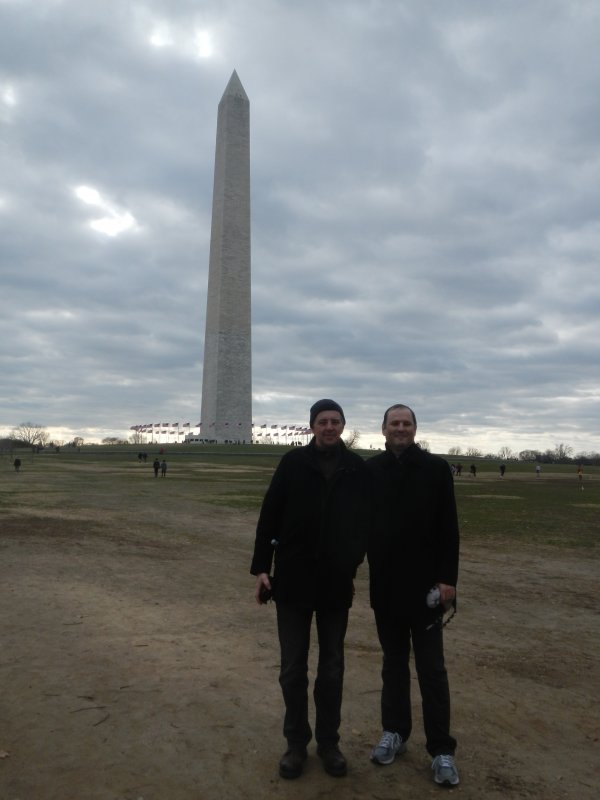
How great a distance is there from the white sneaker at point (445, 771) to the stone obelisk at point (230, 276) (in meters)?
59.4

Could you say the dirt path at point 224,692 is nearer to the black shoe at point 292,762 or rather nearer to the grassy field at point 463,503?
the black shoe at point 292,762

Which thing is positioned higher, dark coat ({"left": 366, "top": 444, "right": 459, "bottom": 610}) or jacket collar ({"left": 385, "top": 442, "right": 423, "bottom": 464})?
jacket collar ({"left": 385, "top": 442, "right": 423, "bottom": 464})

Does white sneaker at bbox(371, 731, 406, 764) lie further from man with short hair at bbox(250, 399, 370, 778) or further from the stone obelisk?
the stone obelisk

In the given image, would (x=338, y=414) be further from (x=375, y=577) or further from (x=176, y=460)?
(x=176, y=460)

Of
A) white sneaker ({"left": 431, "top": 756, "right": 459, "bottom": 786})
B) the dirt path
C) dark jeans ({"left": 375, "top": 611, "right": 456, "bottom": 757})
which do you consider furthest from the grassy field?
white sneaker ({"left": 431, "top": 756, "right": 459, "bottom": 786})

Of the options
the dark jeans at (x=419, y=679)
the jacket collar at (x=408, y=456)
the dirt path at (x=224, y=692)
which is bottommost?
the dirt path at (x=224, y=692)

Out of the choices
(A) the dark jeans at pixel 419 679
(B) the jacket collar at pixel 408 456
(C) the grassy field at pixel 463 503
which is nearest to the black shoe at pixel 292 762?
(A) the dark jeans at pixel 419 679

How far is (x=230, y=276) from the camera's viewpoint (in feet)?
201

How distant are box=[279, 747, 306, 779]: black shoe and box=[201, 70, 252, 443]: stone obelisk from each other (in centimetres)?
5920

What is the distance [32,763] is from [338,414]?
2.60 metres

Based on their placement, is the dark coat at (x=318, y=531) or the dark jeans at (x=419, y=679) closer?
the dark jeans at (x=419, y=679)

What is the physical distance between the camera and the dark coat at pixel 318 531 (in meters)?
3.71

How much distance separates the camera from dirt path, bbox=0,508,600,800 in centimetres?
345

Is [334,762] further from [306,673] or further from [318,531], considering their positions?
[318,531]
